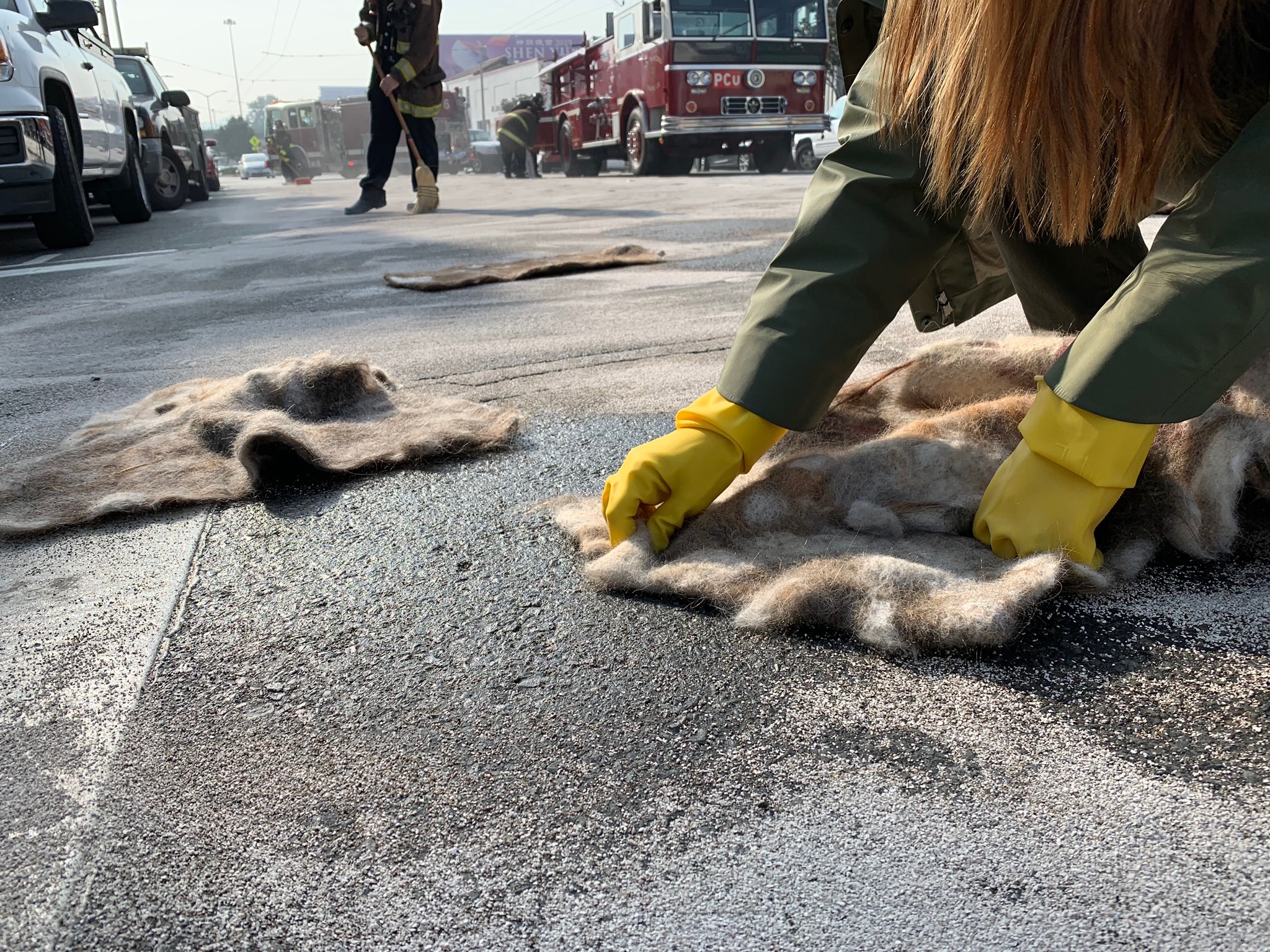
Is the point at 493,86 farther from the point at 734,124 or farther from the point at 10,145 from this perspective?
the point at 10,145

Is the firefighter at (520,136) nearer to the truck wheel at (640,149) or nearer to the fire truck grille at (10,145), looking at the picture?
the truck wheel at (640,149)

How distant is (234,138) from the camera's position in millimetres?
87562

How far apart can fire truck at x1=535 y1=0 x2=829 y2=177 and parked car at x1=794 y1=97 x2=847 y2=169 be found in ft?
0.49

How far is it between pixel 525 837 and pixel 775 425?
2.27 feet

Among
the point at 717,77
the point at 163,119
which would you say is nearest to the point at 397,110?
the point at 163,119

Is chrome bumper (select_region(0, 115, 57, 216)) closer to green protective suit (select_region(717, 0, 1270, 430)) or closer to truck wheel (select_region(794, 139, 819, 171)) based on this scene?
green protective suit (select_region(717, 0, 1270, 430))

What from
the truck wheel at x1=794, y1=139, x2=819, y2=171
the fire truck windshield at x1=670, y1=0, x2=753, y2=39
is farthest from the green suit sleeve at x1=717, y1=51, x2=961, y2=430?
the truck wheel at x1=794, y1=139, x2=819, y2=171

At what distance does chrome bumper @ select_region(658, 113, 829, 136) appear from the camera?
12.6 metres

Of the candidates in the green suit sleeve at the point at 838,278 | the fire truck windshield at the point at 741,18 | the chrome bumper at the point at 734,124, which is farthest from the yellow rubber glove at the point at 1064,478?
the fire truck windshield at the point at 741,18

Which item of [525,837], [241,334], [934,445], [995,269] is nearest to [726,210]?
[241,334]

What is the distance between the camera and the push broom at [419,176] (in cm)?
737

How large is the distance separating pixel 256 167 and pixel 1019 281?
4902 centimetres

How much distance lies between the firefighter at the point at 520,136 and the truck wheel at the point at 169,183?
28.5 ft

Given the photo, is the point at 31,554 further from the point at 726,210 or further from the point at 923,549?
the point at 726,210
